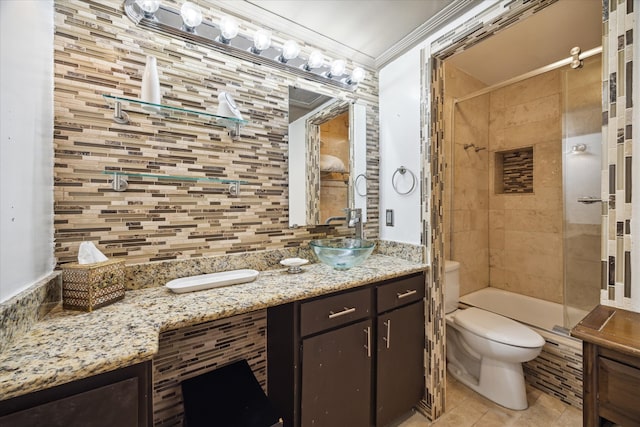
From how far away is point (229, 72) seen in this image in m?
1.40

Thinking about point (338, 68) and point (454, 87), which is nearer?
point (338, 68)

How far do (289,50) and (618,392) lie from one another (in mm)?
2008

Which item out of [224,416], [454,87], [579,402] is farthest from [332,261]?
[454,87]

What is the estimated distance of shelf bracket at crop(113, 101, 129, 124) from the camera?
43.8 inches

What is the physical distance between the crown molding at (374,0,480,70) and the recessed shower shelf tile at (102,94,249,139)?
1.21m

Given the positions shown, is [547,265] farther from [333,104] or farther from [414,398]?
[333,104]

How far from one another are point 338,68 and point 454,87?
1.35 meters

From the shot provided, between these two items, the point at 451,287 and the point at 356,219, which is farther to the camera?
the point at 451,287

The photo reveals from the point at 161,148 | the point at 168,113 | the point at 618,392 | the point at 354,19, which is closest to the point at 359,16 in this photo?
the point at 354,19

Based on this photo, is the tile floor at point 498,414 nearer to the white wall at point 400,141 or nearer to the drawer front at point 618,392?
the drawer front at point 618,392

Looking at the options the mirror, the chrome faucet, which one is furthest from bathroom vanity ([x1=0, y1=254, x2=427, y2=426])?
the mirror

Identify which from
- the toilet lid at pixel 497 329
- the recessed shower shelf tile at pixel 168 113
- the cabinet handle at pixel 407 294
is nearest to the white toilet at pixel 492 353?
the toilet lid at pixel 497 329

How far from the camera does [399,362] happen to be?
144 cm

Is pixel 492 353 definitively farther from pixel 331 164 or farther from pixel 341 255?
pixel 331 164
